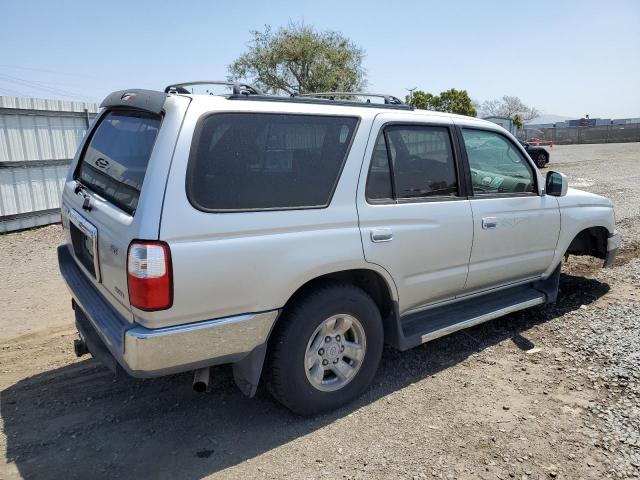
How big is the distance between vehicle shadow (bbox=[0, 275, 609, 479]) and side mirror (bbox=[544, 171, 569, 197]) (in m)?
1.58

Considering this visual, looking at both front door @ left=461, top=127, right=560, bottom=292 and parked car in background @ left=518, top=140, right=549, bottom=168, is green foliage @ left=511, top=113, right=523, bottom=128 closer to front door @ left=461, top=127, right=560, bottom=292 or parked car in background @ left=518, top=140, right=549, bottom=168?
parked car in background @ left=518, top=140, right=549, bottom=168

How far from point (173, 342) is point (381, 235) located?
4.67 ft

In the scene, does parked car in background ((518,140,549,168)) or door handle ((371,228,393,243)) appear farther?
parked car in background ((518,140,549,168))

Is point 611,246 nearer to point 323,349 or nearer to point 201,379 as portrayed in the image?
point 323,349

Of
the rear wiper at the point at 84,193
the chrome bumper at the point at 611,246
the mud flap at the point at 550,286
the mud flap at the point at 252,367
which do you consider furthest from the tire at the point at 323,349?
the chrome bumper at the point at 611,246

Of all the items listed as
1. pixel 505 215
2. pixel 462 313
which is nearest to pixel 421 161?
pixel 505 215

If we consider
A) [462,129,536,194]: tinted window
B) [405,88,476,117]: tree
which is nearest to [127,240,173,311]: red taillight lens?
[462,129,536,194]: tinted window

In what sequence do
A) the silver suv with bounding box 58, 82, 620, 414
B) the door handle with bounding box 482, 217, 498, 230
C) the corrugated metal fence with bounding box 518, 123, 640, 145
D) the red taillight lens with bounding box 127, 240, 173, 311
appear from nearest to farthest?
the red taillight lens with bounding box 127, 240, 173, 311
the silver suv with bounding box 58, 82, 620, 414
the door handle with bounding box 482, 217, 498, 230
the corrugated metal fence with bounding box 518, 123, 640, 145

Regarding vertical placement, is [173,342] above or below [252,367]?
above

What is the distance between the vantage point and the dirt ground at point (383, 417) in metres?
2.70

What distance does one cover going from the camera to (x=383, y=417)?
124 inches

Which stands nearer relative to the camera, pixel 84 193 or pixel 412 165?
pixel 84 193

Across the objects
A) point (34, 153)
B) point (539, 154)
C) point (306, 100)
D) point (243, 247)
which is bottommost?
point (539, 154)

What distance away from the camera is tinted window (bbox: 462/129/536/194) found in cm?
386
